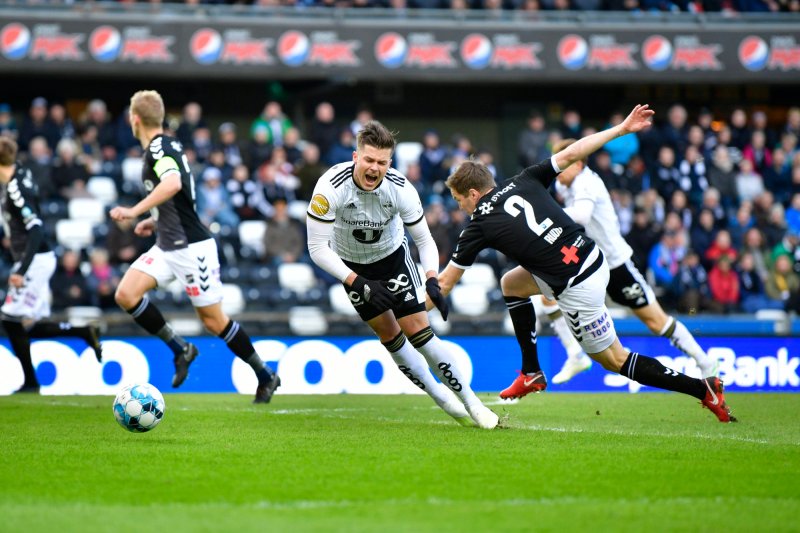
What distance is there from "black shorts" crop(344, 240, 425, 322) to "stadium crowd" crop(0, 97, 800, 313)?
29.0ft

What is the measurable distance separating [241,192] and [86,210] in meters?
2.56

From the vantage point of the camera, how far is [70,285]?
55.0ft

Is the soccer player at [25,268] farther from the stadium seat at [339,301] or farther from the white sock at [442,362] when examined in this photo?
the stadium seat at [339,301]

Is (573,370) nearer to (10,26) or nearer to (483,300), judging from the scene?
(483,300)

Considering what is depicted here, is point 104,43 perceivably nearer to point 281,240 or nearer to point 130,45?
point 130,45

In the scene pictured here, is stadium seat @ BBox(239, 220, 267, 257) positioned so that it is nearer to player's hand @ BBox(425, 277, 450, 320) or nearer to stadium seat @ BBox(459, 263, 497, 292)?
stadium seat @ BBox(459, 263, 497, 292)

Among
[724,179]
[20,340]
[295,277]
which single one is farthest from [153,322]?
[724,179]

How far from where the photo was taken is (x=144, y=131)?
1058cm

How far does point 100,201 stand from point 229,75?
14.7 feet

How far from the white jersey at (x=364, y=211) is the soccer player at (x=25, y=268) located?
4.28 m

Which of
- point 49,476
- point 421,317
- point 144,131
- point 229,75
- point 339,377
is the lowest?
point 339,377

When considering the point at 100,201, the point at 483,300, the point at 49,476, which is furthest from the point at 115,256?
the point at 49,476

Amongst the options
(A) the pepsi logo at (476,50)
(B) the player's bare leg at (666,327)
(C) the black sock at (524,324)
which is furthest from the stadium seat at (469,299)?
(C) the black sock at (524,324)

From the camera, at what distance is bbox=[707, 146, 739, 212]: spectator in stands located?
891 inches
